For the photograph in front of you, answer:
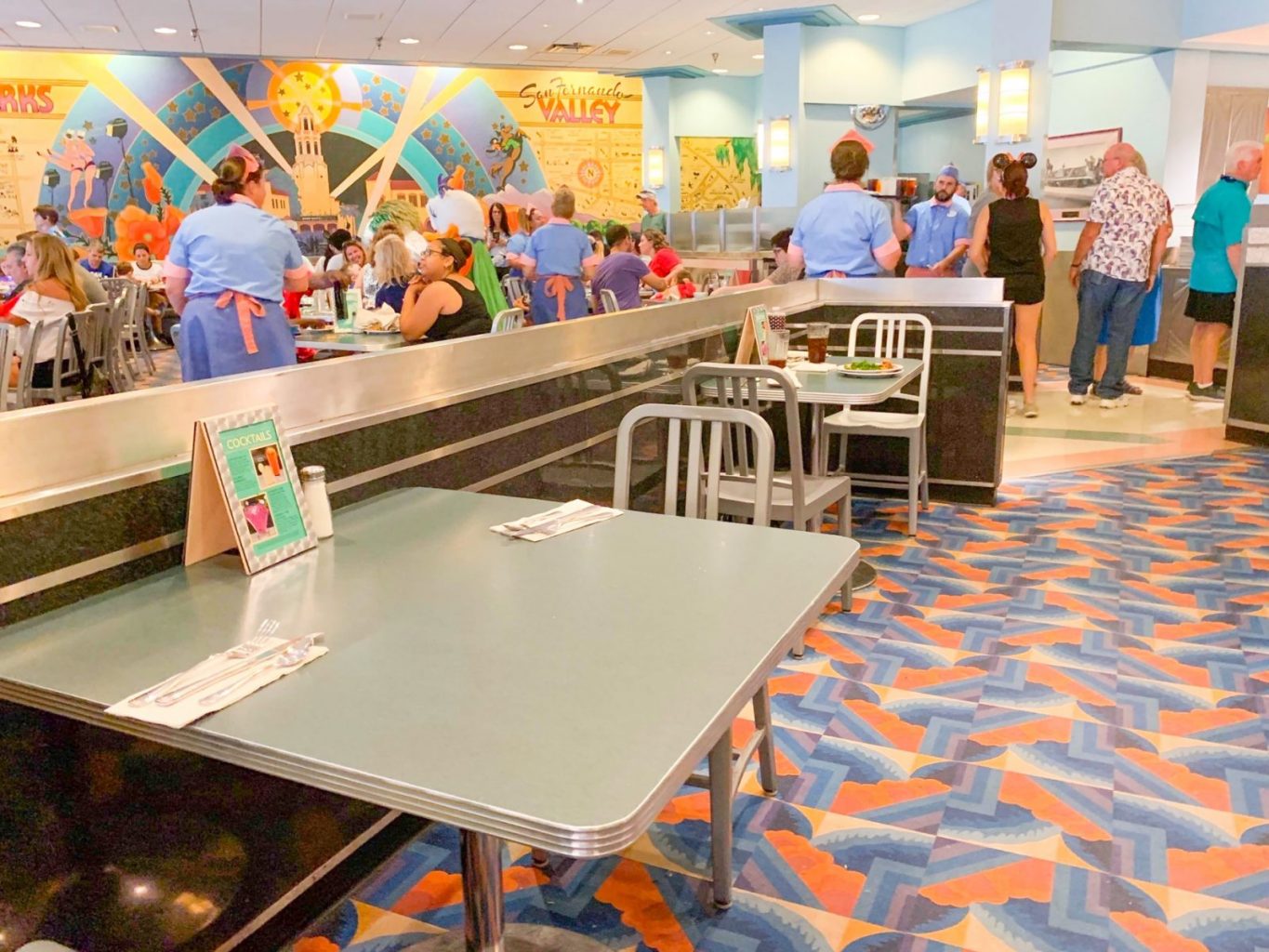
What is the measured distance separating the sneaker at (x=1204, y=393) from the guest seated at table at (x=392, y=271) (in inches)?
221

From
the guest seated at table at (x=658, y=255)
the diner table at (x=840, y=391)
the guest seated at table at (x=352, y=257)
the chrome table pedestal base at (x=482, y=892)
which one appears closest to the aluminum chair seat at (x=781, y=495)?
the diner table at (x=840, y=391)

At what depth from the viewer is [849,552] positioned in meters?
1.76

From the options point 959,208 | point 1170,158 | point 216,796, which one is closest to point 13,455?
point 216,796

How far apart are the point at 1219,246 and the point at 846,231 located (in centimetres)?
344

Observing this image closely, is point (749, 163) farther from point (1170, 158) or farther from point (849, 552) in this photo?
point (849, 552)

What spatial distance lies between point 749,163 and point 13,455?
45.8 ft

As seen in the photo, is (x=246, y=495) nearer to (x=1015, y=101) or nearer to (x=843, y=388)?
(x=843, y=388)

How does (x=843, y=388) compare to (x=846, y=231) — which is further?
(x=846, y=231)

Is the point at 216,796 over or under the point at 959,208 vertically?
under

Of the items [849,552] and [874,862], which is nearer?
[849,552]

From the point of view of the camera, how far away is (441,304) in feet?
14.4

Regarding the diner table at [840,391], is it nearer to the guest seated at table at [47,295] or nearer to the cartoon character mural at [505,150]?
the guest seated at table at [47,295]

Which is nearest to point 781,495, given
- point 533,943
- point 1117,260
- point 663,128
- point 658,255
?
point 533,943

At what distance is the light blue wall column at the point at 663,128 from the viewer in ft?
45.6
